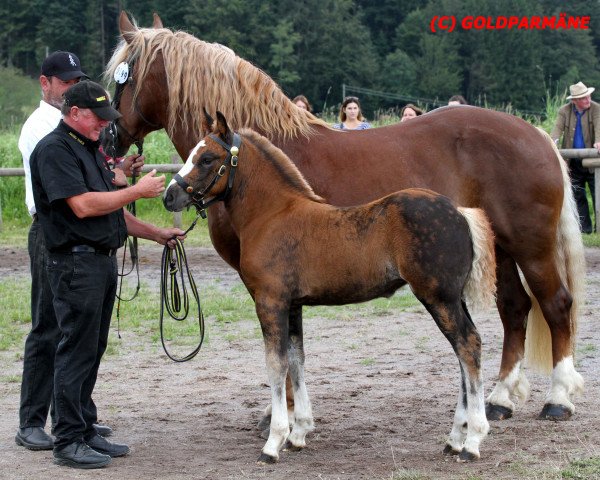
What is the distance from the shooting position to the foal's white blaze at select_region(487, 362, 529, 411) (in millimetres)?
5977

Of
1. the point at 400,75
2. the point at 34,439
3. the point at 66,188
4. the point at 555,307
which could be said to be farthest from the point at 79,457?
the point at 400,75

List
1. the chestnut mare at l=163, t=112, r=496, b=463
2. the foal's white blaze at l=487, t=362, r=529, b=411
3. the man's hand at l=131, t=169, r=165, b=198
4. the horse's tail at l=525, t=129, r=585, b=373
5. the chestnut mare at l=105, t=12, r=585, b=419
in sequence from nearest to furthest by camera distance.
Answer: the chestnut mare at l=163, t=112, r=496, b=463 < the man's hand at l=131, t=169, r=165, b=198 < the chestnut mare at l=105, t=12, r=585, b=419 < the foal's white blaze at l=487, t=362, r=529, b=411 < the horse's tail at l=525, t=129, r=585, b=373

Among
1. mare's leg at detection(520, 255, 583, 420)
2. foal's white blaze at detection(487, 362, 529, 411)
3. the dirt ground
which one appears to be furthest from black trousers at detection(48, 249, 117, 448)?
mare's leg at detection(520, 255, 583, 420)

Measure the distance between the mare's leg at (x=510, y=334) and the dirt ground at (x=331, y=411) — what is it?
0.16m

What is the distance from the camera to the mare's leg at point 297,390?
17.0ft

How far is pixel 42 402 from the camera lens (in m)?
5.45

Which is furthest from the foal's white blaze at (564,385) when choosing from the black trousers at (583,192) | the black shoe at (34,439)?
the black trousers at (583,192)

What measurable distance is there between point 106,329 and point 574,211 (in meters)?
3.18

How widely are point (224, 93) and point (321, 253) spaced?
4.68 ft

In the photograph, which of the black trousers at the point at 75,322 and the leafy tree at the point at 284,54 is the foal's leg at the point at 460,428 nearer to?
the black trousers at the point at 75,322

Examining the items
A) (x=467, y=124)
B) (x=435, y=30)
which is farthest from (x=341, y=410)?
(x=435, y=30)

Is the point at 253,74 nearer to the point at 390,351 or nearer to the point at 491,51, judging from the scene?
the point at 390,351

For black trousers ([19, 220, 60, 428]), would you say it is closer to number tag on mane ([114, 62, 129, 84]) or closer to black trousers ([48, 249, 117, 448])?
black trousers ([48, 249, 117, 448])

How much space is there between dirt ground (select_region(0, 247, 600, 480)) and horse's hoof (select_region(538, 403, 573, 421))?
82mm
